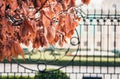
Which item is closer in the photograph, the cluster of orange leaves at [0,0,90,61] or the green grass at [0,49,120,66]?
the cluster of orange leaves at [0,0,90,61]

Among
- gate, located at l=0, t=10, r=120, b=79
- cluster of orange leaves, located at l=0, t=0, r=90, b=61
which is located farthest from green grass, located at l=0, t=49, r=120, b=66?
cluster of orange leaves, located at l=0, t=0, r=90, b=61

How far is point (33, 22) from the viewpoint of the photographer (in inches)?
94.6

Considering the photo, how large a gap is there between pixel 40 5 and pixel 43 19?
110mm

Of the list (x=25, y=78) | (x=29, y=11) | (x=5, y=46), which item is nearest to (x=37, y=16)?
(x=29, y=11)

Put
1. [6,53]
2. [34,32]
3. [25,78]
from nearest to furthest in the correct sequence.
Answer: [34,32]
[6,53]
[25,78]

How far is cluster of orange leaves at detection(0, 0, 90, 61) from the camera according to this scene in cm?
238

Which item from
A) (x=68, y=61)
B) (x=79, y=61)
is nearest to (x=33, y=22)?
(x=79, y=61)

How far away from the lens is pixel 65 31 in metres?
2.63

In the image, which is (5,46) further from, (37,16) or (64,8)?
(64,8)

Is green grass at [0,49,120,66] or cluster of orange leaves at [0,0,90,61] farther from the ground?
cluster of orange leaves at [0,0,90,61]

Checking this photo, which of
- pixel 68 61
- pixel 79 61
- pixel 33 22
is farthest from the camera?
pixel 68 61

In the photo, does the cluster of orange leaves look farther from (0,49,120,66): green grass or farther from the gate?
(0,49,120,66): green grass

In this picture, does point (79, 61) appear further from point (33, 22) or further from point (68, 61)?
point (68, 61)

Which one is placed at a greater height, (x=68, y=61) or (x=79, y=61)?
(x=79, y=61)
